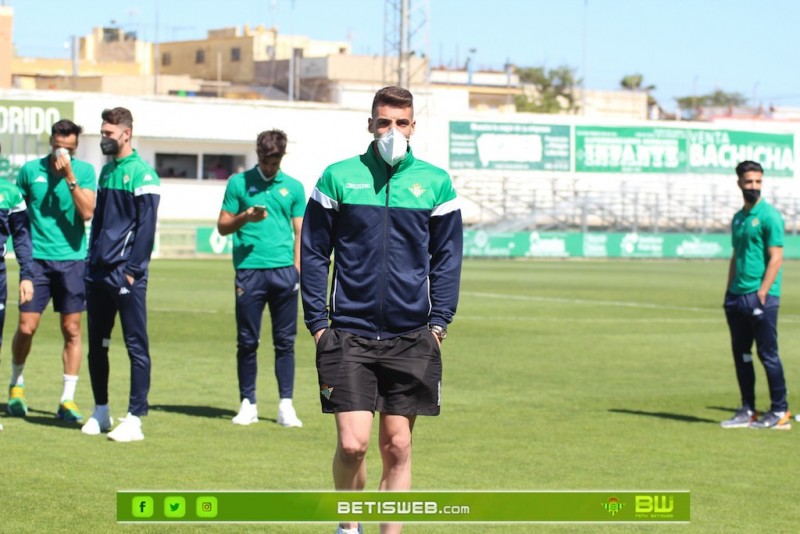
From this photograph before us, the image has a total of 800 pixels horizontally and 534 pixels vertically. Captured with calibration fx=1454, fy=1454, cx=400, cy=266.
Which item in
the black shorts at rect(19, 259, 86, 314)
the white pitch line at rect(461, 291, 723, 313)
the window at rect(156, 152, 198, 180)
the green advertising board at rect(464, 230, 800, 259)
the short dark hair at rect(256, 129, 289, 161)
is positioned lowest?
the green advertising board at rect(464, 230, 800, 259)

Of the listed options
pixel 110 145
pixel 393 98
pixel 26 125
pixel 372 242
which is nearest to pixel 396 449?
pixel 372 242

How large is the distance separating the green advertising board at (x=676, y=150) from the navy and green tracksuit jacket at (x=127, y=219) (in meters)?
59.8

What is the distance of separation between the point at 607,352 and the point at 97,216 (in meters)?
9.32

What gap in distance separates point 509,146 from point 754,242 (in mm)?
55795

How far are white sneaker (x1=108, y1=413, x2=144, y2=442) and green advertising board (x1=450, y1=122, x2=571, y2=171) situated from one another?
5625 centimetres

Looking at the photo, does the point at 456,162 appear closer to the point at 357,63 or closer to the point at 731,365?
the point at 357,63

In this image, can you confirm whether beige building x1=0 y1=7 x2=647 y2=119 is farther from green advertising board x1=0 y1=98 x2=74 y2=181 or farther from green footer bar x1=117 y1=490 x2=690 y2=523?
green footer bar x1=117 y1=490 x2=690 y2=523

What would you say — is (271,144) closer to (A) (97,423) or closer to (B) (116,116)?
(B) (116,116)

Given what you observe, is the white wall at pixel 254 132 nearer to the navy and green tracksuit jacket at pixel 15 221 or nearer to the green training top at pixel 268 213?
the green training top at pixel 268 213

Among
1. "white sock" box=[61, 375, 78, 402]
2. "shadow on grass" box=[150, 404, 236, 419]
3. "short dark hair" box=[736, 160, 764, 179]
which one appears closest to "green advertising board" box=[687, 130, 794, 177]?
"short dark hair" box=[736, 160, 764, 179]

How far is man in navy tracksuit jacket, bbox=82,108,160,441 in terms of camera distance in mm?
10344

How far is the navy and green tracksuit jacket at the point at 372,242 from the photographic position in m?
6.69

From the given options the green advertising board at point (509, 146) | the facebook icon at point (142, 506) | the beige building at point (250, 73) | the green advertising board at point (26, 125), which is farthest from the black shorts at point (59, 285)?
the beige building at point (250, 73)

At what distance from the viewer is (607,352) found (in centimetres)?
1833
